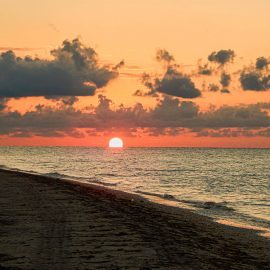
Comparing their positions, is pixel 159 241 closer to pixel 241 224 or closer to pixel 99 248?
pixel 99 248

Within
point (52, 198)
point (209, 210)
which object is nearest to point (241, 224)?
point (209, 210)

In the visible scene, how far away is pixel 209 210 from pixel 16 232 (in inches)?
711

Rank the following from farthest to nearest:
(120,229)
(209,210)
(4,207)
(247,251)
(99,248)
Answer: (209,210) < (4,207) < (120,229) < (247,251) < (99,248)

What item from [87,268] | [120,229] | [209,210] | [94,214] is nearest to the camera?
[87,268]

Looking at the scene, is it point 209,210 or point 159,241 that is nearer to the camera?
point 159,241

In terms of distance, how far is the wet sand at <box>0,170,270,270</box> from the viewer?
12.8 meters

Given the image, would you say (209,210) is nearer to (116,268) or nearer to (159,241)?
(159,241)

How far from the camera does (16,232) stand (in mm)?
16875

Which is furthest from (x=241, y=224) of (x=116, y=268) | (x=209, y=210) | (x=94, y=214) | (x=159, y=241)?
(x=116, y=268)

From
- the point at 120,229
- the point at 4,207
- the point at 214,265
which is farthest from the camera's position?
the point at 4,207

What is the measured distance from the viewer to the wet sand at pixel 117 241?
1279 cm

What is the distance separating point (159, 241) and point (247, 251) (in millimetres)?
3148

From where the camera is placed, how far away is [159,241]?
52.6 feet

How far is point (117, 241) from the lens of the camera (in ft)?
51.2
